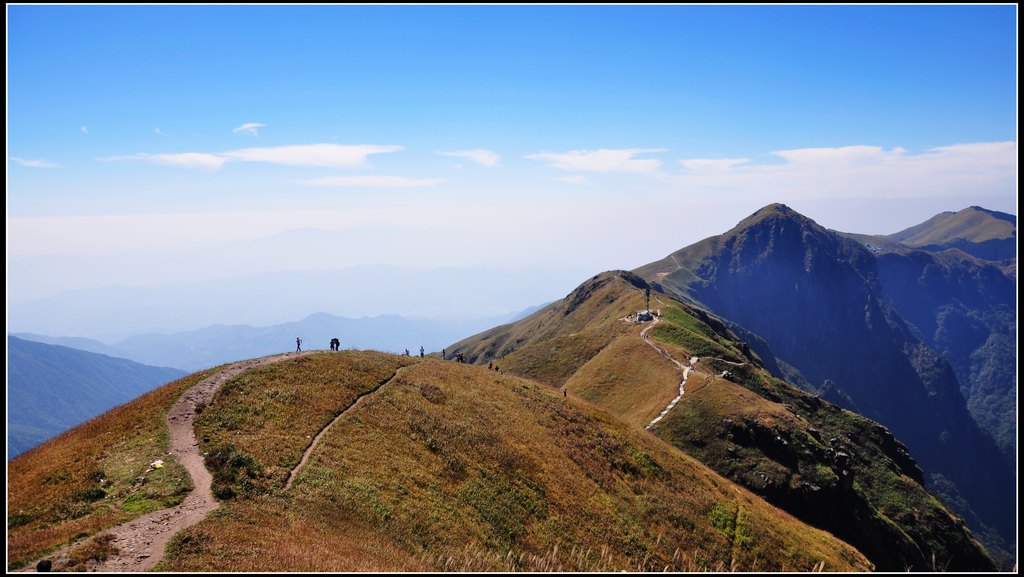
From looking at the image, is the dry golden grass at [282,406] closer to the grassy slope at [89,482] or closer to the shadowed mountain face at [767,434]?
the grassy slope at [89,482]

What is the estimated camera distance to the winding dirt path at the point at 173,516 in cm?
2212

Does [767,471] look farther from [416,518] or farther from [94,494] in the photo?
[94,494]

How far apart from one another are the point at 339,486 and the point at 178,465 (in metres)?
9.82

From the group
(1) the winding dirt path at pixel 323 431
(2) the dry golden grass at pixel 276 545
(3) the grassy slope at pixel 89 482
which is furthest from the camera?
(1) the winding dirt path at pixel 323 431

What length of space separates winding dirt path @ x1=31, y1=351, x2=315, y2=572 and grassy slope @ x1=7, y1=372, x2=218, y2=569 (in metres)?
0.62

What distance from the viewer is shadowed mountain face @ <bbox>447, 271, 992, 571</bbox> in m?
79.9

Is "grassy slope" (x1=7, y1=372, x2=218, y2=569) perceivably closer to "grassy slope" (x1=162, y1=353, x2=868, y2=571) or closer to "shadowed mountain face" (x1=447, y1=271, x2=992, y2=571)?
"grassy slope" (x1=162, y1=353, x2=868, y2=571)

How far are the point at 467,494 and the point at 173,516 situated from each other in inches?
817

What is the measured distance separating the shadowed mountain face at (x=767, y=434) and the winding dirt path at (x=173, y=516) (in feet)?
181

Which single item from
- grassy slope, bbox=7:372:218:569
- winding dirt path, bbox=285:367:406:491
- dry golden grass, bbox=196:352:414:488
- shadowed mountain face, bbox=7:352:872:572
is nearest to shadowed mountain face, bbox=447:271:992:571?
shadowed mountain face, bbox=7:352:872:572

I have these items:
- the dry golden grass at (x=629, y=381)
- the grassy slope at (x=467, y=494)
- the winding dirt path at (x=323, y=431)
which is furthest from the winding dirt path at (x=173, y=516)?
the dry golden grass at (x=629, y=381)

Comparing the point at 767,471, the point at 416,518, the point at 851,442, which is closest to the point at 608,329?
the point at 851,442

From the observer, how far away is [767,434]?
8688 cm

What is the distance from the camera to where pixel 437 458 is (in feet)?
147
